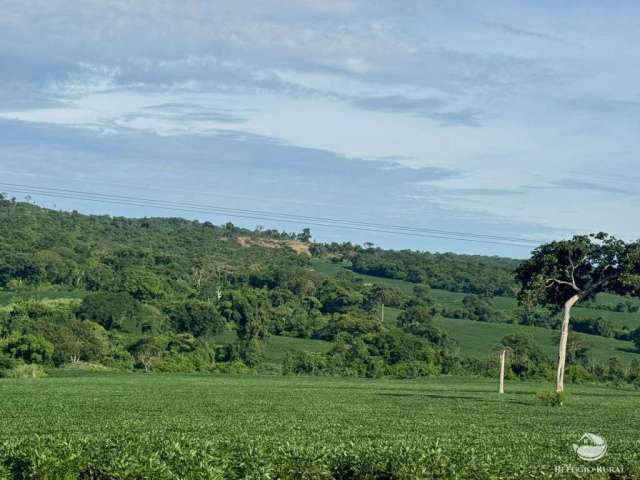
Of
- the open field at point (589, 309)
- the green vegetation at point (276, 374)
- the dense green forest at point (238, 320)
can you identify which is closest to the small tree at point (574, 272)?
the green vegetation at point (276, 374)

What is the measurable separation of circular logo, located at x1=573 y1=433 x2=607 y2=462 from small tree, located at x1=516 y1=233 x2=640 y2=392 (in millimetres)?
20299

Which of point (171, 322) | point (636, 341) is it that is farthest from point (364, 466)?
point (636, 341)

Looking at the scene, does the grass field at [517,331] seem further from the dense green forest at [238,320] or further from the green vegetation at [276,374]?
the dense green forest at [238,320]

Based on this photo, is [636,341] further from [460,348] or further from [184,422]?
[184,422]

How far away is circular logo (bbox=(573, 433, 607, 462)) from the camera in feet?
75.4

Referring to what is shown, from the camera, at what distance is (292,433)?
29422 mm

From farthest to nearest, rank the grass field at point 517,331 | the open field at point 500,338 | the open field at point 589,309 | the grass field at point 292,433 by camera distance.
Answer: the open field at point 589,309 → the grass field at point 517,331 → the open field at point 500,338 → the grass field at point 292,433

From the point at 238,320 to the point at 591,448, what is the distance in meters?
121

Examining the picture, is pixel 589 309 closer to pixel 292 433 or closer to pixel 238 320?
pixel 238 320

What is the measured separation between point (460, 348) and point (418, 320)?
55.3ft

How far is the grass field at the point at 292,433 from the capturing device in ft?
64.2

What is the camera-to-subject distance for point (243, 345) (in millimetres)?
122812

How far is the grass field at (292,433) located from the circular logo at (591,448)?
352 mm

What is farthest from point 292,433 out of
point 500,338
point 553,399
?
point 500,338
